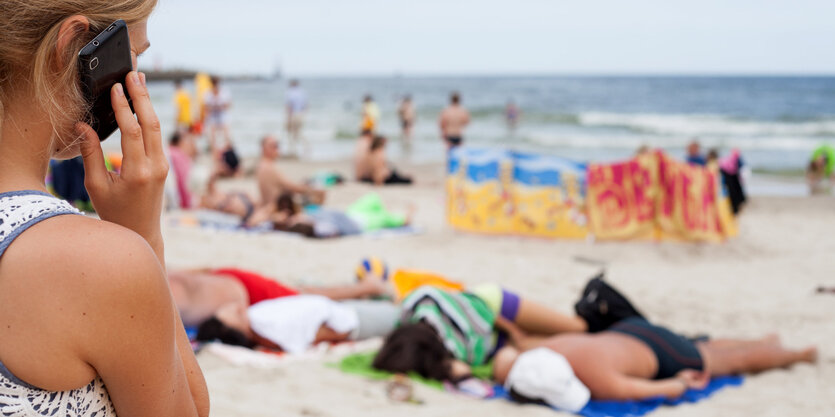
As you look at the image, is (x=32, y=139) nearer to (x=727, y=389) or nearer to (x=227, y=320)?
(x=227, y=320)

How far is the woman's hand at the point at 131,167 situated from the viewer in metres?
1.07

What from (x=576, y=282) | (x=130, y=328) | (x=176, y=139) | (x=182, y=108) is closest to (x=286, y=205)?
(x=176, y=139)

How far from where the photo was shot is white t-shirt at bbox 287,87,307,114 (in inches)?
679

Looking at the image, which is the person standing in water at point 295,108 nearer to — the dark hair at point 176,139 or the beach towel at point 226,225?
the dark hair at point 176,139

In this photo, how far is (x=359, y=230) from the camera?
8.44 metres

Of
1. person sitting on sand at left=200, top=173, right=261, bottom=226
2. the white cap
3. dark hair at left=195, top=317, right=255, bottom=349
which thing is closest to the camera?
the white cap

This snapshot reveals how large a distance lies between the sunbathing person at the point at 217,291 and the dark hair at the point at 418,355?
1.09m

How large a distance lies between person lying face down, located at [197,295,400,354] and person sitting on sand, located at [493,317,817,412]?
1007 mm

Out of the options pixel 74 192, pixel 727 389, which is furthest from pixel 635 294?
pixel 74 192

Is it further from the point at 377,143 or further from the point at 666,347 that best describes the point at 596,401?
the point at 377,143

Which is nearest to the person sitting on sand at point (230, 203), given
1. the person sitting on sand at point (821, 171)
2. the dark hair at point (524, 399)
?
the dark hair at point (524, 399)

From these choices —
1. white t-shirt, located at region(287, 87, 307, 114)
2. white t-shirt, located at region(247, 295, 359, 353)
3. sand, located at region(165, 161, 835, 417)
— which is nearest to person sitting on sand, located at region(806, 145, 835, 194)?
sand, located at region(165, 161, 835, 417)

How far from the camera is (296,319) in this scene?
4.65 metres

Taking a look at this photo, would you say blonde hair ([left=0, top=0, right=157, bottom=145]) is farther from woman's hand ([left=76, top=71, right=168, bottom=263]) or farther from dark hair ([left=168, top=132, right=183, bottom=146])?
dark hair ([left=168, top=132, right=183, bottom=146])
